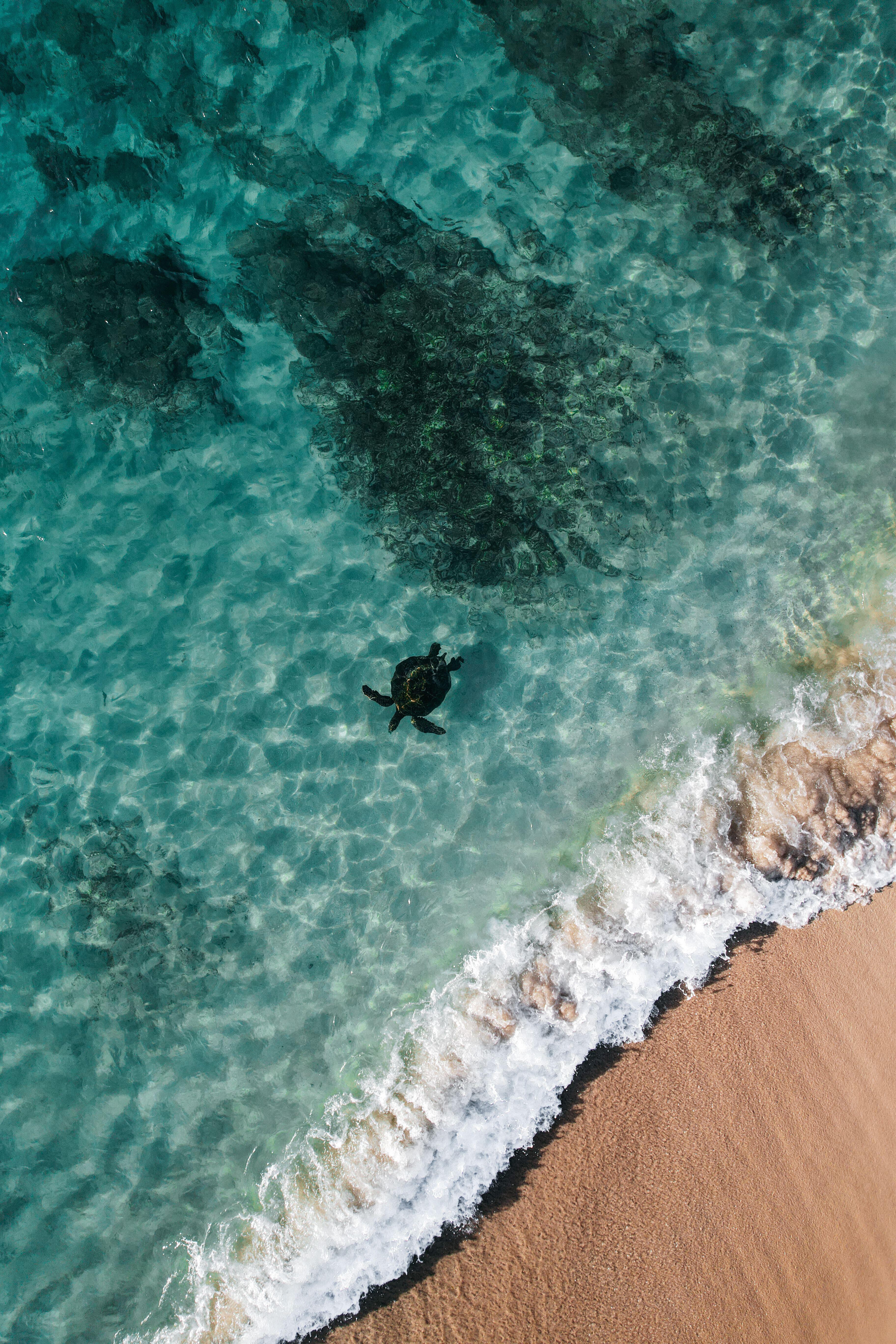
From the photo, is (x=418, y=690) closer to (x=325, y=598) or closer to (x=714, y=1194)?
(x=325, y=598)

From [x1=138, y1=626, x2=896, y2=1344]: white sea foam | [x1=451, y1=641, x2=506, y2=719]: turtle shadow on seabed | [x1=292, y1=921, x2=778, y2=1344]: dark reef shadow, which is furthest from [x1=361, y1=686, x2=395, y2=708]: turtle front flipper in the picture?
[x1=292, y1=921, x2=778, y2=1344]: dark reef shadow

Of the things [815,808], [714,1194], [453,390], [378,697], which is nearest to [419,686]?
[378,697]

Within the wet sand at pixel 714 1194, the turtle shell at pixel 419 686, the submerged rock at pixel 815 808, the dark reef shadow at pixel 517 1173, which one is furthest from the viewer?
the turtle shell at pixel 419 686

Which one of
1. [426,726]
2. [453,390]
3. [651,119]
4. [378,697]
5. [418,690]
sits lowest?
[426,726]

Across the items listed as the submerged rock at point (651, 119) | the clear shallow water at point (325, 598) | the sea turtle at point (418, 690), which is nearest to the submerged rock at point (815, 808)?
the clear shallow water at point (325, 598)

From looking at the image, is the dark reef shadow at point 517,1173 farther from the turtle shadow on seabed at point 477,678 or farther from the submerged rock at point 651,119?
the submerged rock at point 651,119

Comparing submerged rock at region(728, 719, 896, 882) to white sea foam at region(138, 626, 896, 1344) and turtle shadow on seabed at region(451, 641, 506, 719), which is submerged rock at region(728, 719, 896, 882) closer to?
white sea foam at region(138, 626, 896, 1344)
